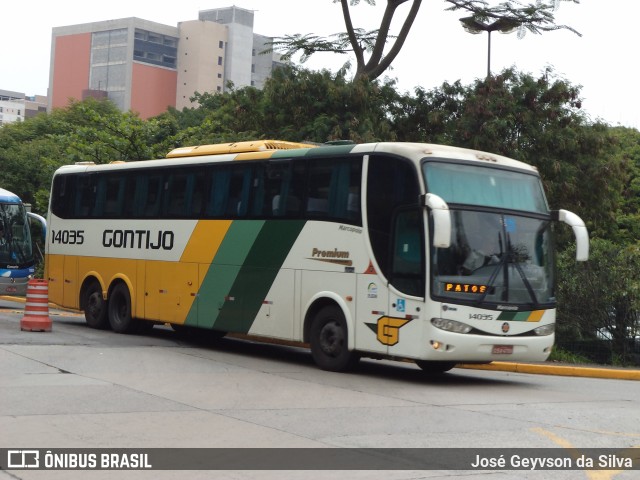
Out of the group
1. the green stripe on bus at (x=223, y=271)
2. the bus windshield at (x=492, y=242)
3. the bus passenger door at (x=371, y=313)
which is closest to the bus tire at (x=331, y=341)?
the bus passenger door at (x=371, y=313)

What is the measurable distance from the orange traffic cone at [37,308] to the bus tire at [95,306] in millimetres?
1784

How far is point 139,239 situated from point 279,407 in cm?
965

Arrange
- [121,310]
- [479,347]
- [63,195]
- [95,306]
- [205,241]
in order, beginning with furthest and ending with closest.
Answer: [63,195], [95,306], [121,310], [205,241], [479,347]

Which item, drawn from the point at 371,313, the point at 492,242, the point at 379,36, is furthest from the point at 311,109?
the point at 492,242

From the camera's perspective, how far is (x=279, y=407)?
11.7 metres

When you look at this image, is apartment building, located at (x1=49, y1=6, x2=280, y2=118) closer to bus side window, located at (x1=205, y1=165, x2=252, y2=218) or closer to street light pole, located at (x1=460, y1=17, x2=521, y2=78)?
street light pole, located at (x1=460, y1=17, x2=521, y2=78)

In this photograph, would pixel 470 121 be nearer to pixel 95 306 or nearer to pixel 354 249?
pixel 95 306

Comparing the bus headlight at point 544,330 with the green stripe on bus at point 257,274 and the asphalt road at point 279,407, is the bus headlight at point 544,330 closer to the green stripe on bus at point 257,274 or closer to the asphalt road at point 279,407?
the asphalt road at point 279,407

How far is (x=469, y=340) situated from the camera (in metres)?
14.4

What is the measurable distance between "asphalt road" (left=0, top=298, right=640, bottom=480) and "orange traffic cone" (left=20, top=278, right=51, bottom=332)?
1528 mm

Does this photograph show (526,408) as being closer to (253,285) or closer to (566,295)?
(253,285)

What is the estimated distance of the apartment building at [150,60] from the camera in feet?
467

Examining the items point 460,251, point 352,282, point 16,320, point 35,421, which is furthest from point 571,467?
point 16,320

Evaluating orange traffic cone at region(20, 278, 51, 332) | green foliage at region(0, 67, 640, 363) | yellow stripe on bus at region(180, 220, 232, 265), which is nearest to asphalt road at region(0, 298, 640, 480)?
orange traffic cone at region(20, 278, 51, 332)
